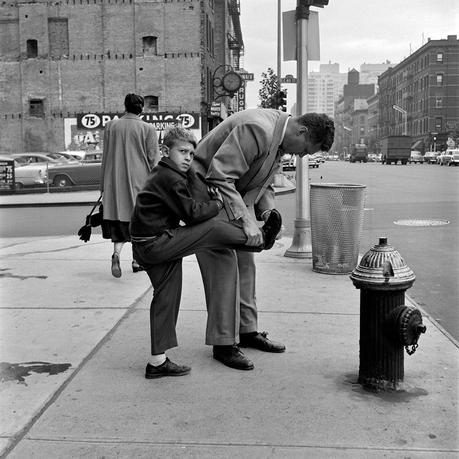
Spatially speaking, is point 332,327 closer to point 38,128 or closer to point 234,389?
point 234,389

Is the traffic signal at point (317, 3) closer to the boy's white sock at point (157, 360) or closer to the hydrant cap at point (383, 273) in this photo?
the hydrant cap at point (383, 273)

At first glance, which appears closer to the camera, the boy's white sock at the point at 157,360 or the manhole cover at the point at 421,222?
the boy's white sock at the point at 157,360

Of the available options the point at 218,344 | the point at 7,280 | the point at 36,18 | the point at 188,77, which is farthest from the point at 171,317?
the point at 36,18

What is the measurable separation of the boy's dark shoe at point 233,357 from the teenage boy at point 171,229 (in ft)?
1.15

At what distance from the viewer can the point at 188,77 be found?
40.8 meters

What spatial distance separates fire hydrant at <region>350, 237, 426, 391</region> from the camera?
349cm

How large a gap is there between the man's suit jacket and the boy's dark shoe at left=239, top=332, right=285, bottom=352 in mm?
984

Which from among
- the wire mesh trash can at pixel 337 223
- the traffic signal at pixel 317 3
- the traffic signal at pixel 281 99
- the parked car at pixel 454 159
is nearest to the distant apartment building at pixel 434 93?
the parked car at pixel 454 159

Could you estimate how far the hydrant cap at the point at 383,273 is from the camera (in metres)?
3.49

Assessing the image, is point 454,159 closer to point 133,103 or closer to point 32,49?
point 32,49

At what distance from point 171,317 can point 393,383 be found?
1.38m

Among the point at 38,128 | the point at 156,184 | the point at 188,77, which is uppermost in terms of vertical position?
the point at 188,77

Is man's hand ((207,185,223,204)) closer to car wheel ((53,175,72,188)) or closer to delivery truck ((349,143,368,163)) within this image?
car wheel ((53,175,72,188))

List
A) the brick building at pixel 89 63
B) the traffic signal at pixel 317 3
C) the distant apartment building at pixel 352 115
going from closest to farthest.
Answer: the traffic signal at pixel 317 3 → the brick building at pixel 89 63 → the distant apartment building at pixel 352 115
